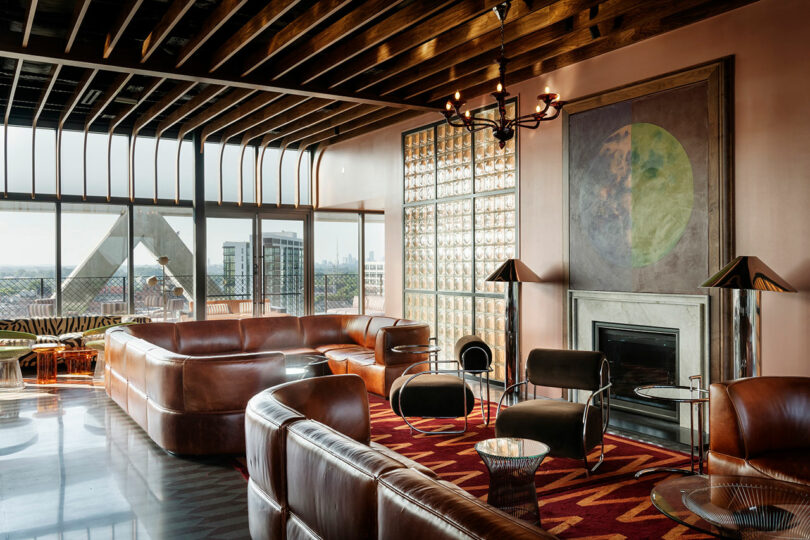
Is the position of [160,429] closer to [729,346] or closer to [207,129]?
[729,346]

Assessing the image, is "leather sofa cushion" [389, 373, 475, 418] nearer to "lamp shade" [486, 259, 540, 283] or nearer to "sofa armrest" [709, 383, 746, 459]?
"lamp shade" [486, 259, 540, 283]

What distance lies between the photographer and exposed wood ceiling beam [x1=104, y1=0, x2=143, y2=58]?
176 inches

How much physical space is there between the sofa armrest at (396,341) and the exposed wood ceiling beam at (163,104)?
3.40 meters

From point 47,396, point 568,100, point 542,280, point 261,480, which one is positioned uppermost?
point 568,100

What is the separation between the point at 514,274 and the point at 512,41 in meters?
2.14

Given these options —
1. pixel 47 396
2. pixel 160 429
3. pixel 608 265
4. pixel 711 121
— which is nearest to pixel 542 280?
pixel 608 265

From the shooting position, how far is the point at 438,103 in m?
7.24

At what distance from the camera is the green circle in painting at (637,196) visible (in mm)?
5086

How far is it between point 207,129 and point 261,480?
7.48 metres

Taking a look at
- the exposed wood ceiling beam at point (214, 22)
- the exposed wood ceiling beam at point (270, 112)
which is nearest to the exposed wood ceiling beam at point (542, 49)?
the exposed wood ceiling beam at point (270, 112)

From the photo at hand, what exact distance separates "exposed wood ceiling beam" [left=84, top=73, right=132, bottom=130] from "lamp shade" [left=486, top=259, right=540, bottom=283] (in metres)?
4.13

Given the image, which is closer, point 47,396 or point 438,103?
point 47,396

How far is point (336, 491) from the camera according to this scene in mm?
2021

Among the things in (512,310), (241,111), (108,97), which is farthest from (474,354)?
(108,97)
